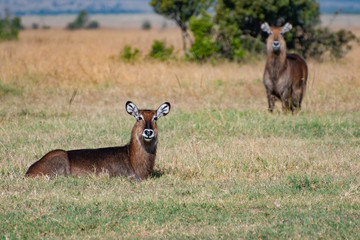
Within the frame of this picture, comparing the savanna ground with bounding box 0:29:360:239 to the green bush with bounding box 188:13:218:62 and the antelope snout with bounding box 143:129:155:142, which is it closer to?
the antelope snout with bounding box 143:129:155:142

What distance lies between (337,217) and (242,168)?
2332mm

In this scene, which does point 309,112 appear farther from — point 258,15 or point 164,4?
point 164,4

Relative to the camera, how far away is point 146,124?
284 inches

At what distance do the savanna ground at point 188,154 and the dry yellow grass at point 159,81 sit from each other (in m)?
0.05

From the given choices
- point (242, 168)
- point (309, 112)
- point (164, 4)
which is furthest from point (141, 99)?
point (164, 4)

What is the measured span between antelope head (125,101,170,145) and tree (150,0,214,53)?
49.5 feet

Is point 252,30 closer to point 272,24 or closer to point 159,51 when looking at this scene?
point 272,24

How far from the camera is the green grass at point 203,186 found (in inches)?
220

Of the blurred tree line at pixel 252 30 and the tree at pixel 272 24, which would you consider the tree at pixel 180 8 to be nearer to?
the blurred tree line at pixel 252 30

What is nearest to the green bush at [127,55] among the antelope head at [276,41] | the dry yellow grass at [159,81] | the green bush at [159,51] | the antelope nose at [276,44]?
the dry yellow grass at [159,81]

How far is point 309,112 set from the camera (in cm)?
1262

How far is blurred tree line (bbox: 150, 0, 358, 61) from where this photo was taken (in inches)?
778

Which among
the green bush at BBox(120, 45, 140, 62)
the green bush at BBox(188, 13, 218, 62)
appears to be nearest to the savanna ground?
the green bush at BBox(120, 45, 140, 62)

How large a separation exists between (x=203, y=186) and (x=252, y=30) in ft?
46.8
